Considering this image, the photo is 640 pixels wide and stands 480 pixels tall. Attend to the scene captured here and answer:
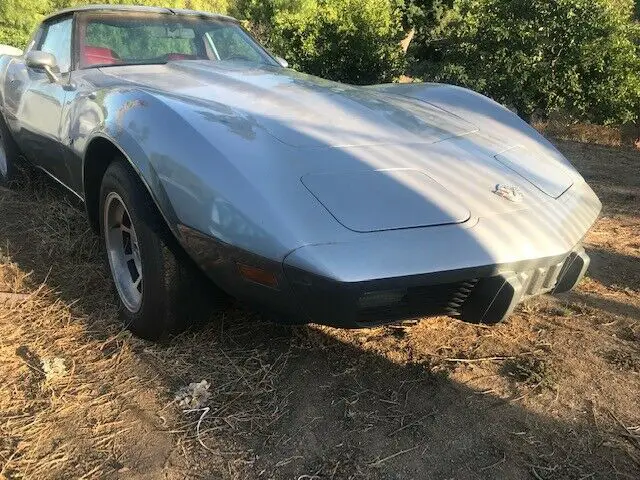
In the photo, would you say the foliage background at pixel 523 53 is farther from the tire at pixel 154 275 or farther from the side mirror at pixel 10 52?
the tire at pixel 154 275

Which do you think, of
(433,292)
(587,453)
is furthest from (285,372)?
(587,453)

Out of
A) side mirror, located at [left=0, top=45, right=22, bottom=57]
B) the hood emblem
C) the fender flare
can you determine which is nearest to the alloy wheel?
the fender flare

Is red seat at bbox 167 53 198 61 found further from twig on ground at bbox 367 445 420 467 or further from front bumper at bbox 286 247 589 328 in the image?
twig on ground at bbox 367 445 420 467

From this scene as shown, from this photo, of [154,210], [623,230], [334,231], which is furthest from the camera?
[623,230]

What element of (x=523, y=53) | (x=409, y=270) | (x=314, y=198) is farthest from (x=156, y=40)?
(x=523, y=53)

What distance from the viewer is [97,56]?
11.1 feet

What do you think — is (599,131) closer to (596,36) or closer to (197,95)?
(596,36)

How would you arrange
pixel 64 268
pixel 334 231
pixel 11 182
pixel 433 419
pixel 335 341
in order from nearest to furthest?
1. pixel 334 231
2. pixel 433 419
3. pixel 335 341
4. pixel 64 268
5. pixel 11 182

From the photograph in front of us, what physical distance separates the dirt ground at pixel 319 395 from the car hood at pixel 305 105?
2.87 ft

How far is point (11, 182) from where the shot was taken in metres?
4.61

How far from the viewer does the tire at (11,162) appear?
14.1ft

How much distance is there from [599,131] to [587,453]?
7.48m

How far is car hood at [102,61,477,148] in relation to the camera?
2285 mm

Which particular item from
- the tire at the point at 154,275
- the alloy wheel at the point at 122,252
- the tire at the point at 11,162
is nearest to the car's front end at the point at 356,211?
the tire at the point at 154,275
